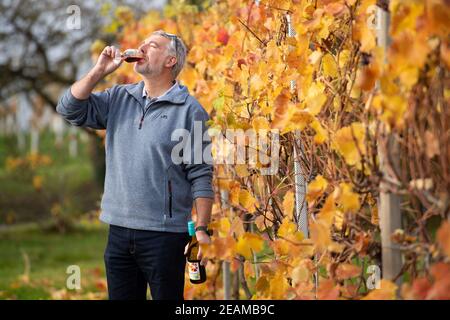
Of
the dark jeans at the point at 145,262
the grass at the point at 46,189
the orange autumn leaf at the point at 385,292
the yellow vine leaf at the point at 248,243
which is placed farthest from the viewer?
the grass at the point at 46,189

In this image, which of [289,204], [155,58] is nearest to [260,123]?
[289,204]

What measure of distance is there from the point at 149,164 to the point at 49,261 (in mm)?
5574

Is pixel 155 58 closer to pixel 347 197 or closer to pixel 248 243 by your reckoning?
pixel 248 243

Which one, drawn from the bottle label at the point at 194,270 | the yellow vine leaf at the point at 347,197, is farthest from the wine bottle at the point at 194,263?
the yellow vine leaf at the point at 347,197

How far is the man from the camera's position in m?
3.05

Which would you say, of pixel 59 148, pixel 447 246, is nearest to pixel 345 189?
pixel 447 246

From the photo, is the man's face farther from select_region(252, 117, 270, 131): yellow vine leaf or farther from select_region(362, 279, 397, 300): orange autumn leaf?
select_region(362, 279, 397, 300): orange autumn leaf

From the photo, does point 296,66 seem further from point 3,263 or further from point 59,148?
point 59,148

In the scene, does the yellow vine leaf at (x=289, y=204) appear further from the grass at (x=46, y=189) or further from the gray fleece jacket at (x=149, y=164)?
the grass at (x=46, y=189)

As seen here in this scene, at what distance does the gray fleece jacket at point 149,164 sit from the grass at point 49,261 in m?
2.60

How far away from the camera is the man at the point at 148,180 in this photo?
10.00ft

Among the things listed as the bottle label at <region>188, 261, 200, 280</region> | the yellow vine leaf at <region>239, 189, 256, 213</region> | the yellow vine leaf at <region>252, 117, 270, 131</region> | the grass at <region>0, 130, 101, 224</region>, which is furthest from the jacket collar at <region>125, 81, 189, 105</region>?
the grass at <region>0, 130, 101, 224</region>

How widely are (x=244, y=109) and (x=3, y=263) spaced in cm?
559
